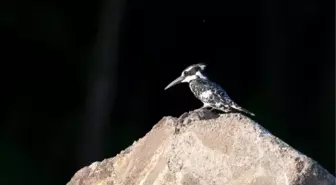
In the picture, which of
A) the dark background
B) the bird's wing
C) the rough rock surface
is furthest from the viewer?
the dark background

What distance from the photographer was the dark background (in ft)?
37.7

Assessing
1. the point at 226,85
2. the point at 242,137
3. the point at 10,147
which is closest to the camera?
the point at 242,137

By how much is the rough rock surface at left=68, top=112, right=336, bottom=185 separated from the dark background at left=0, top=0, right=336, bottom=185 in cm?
643

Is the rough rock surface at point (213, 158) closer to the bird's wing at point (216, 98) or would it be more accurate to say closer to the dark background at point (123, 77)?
the bird's wing at point (216, 98)

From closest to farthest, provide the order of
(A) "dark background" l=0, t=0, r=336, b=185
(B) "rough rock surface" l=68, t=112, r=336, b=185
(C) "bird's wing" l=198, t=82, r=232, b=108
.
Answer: (B) "rough rock surface" l=68, t=112, r=336, b=185, (C) "bird's wing" l=198, t=82, r=232, b=108, (A) "dark background" l=0, t=0, r=336, b=185

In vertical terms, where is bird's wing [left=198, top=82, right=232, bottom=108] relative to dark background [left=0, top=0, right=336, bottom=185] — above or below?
above

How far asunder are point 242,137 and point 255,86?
28.7ft

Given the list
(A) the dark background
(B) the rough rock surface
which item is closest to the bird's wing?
(B) the rough rock surface

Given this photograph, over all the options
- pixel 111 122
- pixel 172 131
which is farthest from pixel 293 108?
pixel 172 131

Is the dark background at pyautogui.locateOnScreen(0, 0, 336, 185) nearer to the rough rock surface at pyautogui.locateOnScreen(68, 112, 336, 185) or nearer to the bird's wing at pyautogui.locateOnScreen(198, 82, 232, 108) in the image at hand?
the bird's wing at pyautogui.locateOnScreen(198, 82, 232, 108)

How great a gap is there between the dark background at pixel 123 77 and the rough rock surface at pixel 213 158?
6426 millimetres

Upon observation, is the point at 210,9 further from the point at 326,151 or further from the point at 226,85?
the point at 326,151

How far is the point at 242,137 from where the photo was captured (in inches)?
162

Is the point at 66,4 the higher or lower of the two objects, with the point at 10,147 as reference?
higher
